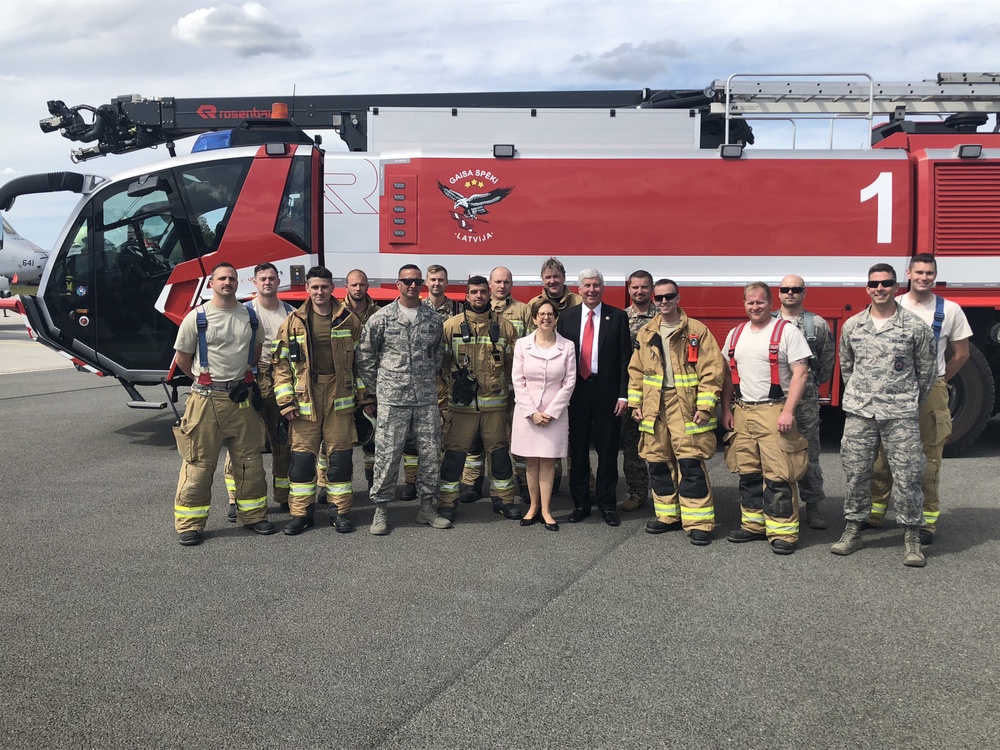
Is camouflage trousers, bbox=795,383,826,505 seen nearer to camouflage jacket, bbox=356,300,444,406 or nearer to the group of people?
the group of people

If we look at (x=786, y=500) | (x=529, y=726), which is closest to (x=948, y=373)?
(x=786, y=500)

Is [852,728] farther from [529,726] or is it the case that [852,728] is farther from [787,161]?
[787,161]

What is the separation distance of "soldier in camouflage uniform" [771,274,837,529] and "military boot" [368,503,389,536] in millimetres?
2842

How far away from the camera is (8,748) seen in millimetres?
2727

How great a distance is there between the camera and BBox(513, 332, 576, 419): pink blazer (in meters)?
5.24

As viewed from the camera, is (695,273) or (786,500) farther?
(695,273)

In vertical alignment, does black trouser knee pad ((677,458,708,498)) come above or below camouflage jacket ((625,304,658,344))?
below

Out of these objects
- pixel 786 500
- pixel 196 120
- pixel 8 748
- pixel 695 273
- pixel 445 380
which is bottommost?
pixel 8 748

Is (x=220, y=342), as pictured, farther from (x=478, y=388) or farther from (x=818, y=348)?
(x=818, y=348)

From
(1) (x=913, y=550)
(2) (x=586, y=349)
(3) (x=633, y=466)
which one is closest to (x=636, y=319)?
(2) (x=586, y=349)

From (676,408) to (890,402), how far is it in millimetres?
1269

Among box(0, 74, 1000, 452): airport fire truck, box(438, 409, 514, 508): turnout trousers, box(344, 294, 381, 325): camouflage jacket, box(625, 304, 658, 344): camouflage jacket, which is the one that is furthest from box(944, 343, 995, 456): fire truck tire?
box(344, 294, 381, 325): camouflage jacket

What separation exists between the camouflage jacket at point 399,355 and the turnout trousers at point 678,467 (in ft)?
5.11

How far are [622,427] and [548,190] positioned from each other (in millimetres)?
2710
